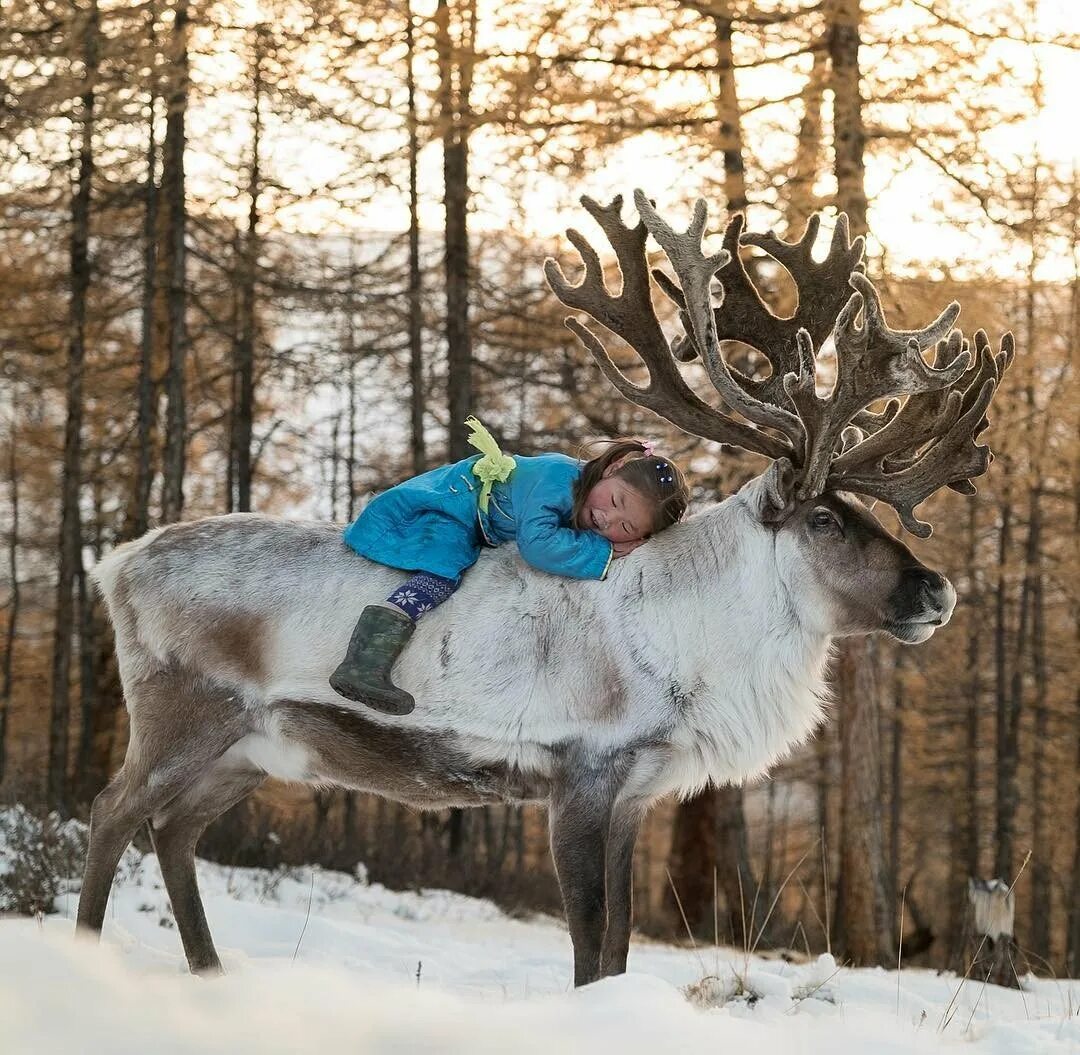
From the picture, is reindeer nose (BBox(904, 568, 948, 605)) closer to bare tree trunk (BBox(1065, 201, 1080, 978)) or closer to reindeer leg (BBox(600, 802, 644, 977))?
reindeer leg (BBox(600, 802, 644, 977))

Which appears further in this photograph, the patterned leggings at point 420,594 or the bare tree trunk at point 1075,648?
the bare tree trunk at point 1075,648

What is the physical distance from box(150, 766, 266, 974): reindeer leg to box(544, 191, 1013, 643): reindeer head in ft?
6.96

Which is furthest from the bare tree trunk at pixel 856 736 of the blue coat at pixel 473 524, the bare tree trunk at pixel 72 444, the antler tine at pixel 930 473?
the bare tree trunk at pixel 72 444

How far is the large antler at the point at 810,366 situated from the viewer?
444 centimetres

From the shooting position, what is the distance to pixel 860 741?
993 cm

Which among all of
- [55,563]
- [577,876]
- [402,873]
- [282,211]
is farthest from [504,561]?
[55,563]

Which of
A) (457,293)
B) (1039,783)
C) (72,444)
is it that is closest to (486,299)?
(457,293)

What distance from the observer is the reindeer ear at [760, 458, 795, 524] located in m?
4.55

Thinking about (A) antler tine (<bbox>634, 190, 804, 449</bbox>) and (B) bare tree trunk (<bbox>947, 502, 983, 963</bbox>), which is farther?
(B) bare tree trunk (<bbox>947, 502, 983, 963</bbox>)

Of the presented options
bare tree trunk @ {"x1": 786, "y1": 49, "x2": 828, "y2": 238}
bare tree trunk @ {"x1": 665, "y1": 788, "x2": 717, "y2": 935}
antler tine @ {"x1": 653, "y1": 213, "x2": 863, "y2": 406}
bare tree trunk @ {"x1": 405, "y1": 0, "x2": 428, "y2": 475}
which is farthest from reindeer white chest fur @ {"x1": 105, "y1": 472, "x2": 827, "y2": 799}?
bare tree trunk @ {"x1": 405, "y1": 0, "x2": 428, "y2": 475}

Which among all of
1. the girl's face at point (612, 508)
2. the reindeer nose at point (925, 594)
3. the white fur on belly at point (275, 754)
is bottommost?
the white fur on belly at point (275, 754)

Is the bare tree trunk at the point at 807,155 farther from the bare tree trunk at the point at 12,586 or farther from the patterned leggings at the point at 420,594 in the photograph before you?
the bare tree trunk at the point at 12,586

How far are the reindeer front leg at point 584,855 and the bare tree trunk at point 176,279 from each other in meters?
9.04

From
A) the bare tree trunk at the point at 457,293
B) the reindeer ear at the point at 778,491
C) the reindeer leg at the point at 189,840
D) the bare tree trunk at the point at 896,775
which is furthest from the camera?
the bare tree trunk at the point at 896,775
